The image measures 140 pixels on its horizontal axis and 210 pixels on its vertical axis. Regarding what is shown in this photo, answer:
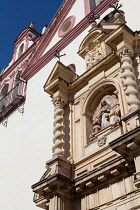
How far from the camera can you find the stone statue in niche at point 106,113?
347 inches

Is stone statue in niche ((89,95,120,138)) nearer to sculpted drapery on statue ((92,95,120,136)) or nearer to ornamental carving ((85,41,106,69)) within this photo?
sculpted drapery on statue ((92,95,120,136))

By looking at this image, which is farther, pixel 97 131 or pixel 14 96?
pixel 14 96

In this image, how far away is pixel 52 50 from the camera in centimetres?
1455

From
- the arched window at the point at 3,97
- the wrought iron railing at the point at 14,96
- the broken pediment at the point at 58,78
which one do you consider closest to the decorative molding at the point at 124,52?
the broken pediment at the point at 58,78

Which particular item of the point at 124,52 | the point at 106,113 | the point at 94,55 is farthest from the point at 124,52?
the point at 94,55

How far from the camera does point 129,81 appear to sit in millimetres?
8109

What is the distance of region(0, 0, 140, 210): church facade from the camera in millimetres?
7520

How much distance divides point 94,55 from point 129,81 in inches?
117

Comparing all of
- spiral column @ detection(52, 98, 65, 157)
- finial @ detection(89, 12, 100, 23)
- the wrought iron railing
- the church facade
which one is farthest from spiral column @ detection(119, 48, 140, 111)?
the wrought iron railing

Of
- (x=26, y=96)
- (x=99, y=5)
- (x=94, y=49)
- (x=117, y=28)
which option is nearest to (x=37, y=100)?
(x=26, y=96)

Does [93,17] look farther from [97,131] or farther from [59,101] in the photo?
[97,131]

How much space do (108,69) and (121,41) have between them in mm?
1000

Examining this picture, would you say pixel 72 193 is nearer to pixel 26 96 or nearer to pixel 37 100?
pixel 37 100

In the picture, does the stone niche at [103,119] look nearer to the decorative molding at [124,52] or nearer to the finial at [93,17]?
the decorative molding at [124,52]
